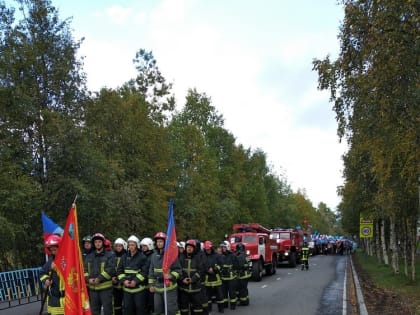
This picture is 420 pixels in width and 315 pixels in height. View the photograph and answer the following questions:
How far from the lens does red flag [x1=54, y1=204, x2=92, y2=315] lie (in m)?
7.69

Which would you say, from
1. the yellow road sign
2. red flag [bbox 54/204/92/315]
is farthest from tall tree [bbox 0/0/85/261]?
the yellow road sign

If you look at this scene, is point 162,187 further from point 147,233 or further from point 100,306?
point 100,306

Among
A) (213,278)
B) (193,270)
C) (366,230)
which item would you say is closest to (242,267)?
(213,278)

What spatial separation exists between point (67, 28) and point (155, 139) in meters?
11.9

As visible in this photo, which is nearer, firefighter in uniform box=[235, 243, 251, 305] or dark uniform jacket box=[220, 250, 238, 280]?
dark uniform jacket box=[220, 250, 238, 280]

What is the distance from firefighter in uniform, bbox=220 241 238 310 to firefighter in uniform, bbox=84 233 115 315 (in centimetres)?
552

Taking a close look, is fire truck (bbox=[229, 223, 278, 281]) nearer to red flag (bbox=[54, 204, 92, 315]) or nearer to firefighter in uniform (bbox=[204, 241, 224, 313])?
firefighter in uniform (bbox=[204, 241, 224, 313])

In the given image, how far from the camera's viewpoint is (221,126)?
55.6 metres

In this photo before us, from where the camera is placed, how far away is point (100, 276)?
10.0 metres

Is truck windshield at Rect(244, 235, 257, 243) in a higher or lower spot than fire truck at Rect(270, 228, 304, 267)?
higher

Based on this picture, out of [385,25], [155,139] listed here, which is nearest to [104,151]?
[155,139]

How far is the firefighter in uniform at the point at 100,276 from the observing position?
10.1 metres

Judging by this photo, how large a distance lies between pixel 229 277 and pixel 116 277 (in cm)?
583

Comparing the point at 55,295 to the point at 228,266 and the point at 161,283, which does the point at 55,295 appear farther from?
the point at 228,266
